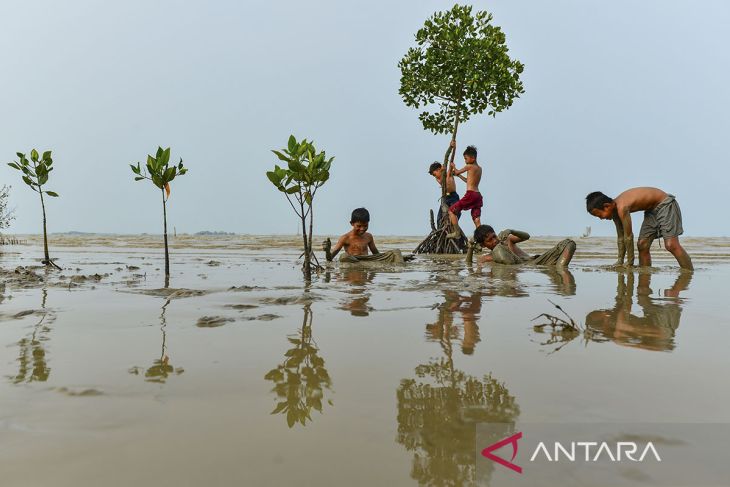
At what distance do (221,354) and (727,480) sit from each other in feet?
7.50

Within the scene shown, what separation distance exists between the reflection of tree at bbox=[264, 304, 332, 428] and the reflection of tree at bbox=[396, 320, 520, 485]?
14.2 inches

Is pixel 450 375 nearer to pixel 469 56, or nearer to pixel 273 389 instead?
pixel 273 389

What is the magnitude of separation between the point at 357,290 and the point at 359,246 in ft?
15.6

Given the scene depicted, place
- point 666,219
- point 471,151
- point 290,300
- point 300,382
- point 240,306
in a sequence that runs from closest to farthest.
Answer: point 300,382, point 240,306, point 290,300, point 666,219, point 471,151

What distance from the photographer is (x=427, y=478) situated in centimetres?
136

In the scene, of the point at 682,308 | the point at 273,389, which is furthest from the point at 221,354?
the point at 682,308

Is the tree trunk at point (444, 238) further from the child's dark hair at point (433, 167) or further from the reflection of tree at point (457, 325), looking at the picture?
the reflection of tree at point (457, 325)

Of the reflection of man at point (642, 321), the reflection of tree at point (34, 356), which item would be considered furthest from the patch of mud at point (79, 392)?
the reflection of man at point (642, 321)

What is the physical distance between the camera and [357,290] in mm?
5738

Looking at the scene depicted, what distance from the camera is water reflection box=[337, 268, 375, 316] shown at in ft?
14.1

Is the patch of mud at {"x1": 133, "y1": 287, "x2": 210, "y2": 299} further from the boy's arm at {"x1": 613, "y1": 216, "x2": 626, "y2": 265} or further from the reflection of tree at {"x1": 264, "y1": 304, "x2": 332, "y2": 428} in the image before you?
the boy's arm at {"x1": 613, "y1": 216, "x2": 626, "y2": 265}

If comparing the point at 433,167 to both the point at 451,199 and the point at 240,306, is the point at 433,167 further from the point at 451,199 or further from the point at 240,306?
the point at 240,306

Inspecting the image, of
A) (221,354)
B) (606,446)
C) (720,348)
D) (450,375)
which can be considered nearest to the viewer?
(606,446)

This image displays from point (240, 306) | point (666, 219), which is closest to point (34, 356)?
point (240, 306)
